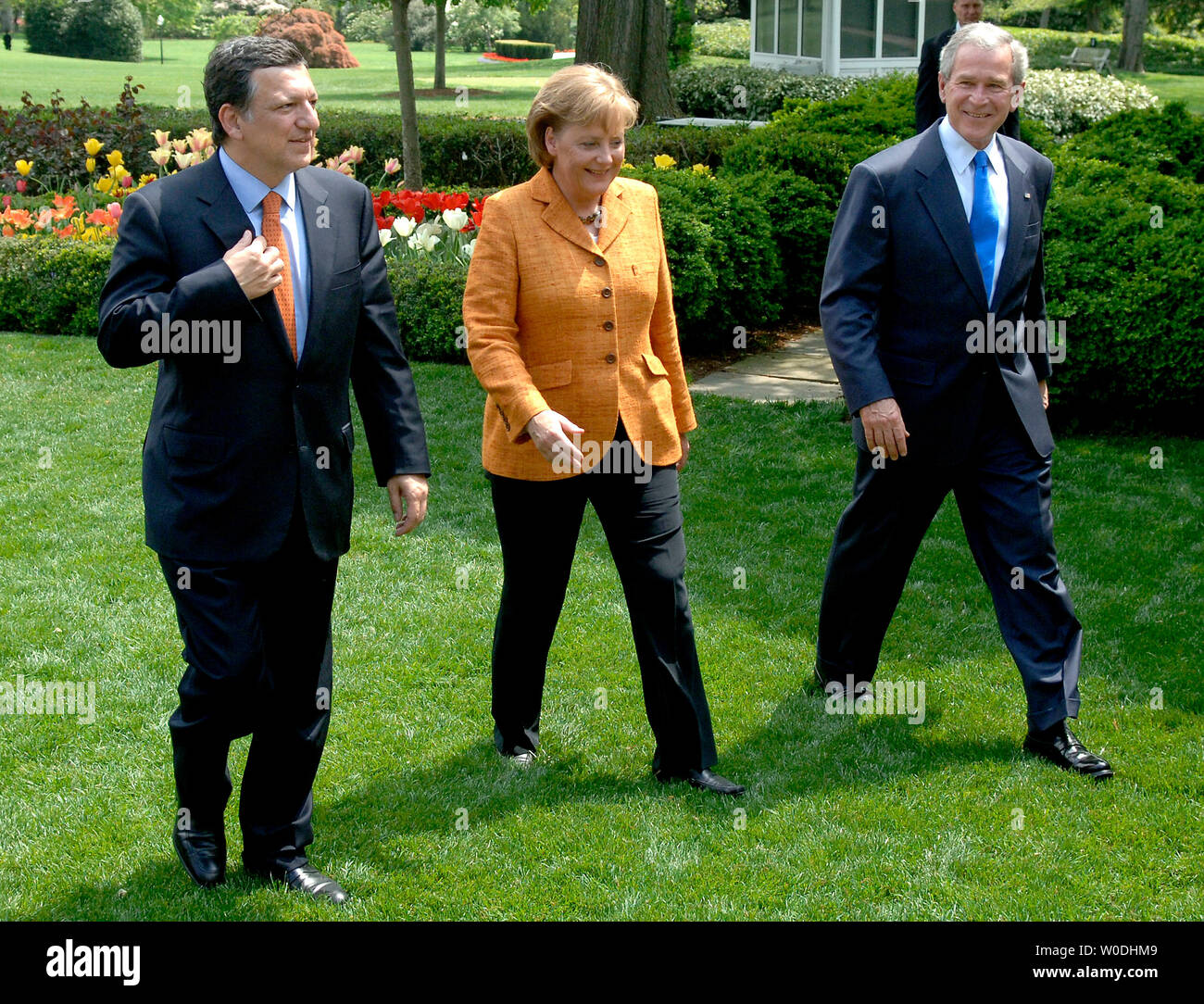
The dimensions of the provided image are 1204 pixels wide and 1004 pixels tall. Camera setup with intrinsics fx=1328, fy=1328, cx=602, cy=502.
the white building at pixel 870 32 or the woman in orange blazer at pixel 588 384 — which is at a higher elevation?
the white building at pixel 870 32

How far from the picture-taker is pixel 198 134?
11.2 m

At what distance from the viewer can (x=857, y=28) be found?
96.8 ft

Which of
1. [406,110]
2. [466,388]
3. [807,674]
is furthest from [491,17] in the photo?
[807,674]

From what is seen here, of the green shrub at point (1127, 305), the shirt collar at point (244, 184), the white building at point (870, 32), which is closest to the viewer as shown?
the shirt collar at point (244, 184)

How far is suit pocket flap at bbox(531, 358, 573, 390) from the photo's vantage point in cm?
411

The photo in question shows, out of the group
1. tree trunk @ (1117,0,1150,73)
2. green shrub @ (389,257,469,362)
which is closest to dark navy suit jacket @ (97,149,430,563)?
green shrub @ (389,257,469,362)

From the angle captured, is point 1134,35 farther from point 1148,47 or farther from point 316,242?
point 316,242

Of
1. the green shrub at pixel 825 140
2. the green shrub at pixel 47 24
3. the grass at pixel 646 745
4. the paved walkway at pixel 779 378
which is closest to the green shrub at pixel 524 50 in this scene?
the green shrub at pixel 47 24

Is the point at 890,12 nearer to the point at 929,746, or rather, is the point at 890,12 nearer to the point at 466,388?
the point at 466,388

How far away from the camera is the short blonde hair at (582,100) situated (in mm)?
3812

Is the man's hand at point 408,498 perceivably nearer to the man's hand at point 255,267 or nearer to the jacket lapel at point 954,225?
the man's hand at point 255,267

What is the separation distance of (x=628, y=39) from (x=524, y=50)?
48.7 meters

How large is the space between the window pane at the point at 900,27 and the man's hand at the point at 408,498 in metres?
28.2

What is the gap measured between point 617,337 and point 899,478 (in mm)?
1232
